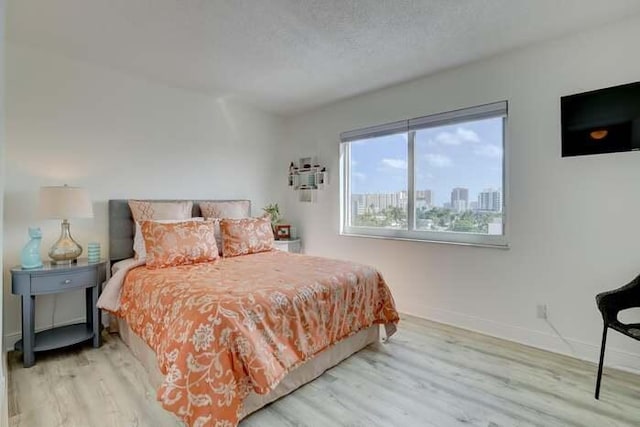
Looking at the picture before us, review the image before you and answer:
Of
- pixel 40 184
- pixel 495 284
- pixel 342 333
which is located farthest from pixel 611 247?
pixel 40 184

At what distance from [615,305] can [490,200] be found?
123cm

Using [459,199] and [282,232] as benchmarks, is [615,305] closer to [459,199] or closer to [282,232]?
[459,199]

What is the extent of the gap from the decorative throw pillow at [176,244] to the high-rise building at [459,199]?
2365mm

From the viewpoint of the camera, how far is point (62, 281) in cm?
251

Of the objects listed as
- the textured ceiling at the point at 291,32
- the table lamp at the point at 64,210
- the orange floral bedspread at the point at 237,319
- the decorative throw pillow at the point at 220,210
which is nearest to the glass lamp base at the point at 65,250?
the table lamp at the point at 64,210

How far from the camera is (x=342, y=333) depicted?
7.84ft

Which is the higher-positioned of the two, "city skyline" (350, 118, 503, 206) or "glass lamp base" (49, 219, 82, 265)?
"city skyline" (350, 118, 503, 206)

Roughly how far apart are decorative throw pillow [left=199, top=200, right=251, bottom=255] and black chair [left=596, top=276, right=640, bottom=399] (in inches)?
122

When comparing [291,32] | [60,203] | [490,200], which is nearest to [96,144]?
[60,203]

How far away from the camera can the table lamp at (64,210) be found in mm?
2529

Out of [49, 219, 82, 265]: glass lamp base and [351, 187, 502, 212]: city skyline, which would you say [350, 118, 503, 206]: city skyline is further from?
[49, 219, 82, 265]: glass lamp base

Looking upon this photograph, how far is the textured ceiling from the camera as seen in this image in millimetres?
2160

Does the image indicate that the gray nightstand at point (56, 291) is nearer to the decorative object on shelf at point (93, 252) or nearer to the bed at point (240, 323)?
the decorative object on shelf at point (93, 252)

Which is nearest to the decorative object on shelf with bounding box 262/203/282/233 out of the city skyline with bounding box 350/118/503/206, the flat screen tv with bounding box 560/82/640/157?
the city skyline with bounding box 350/118/503/206
